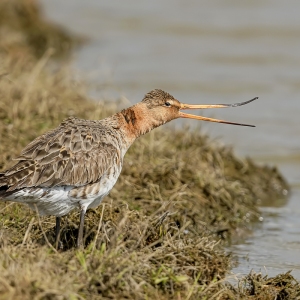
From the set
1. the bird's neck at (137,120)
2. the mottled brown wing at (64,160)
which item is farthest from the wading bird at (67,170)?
the bird's neck at (137,120)

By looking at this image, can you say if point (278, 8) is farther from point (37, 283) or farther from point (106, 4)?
point (37, 283)

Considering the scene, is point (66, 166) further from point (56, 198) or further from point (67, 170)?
point (56, 198)

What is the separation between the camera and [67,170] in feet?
20.1

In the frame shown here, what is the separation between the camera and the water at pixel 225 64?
30.6ft

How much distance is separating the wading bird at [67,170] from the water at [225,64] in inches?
66.0

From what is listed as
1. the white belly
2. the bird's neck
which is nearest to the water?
the bird's neck

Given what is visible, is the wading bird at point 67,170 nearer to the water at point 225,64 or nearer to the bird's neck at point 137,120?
the bird's neck at point 137,120

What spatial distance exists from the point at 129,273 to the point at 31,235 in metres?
1.34

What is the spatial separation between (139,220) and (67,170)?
0.80m

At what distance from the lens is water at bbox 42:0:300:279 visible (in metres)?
9.34

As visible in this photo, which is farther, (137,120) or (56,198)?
(137,120)

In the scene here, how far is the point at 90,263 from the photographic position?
17.3ft

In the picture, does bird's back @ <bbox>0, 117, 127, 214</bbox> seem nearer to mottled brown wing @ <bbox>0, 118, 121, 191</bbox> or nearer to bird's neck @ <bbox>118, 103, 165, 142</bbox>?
mottled brown wing @ <bbox>0, 118, 121, 191</bbox>

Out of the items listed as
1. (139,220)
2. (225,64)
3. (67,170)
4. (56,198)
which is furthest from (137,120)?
(225,64)
